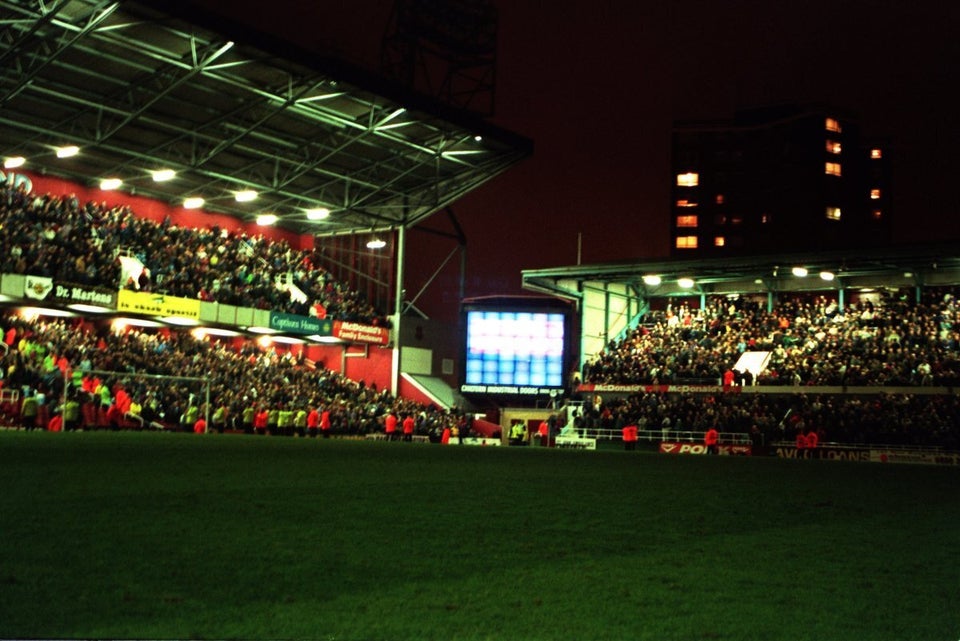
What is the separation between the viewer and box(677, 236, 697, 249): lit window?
386ft

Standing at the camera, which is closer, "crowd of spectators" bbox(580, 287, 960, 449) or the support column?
"crowd of spectators" bbox(580, 287, 960, 449)

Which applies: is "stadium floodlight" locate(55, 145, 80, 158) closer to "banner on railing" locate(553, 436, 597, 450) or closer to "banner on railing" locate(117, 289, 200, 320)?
"banner on railing" locate(117, 289, 200, 320)

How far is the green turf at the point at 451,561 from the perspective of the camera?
4406mm

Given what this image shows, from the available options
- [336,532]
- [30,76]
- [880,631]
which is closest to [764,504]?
[336,532]

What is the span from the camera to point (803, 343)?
1569 inches

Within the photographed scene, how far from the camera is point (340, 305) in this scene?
4838 centimetres

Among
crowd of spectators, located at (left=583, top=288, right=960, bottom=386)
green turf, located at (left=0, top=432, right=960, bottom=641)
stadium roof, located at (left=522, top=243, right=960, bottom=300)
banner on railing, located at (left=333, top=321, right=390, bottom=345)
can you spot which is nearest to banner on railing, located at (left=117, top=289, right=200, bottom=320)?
banner on railing, located at (left=333, top=321, right=390, bottom=345)

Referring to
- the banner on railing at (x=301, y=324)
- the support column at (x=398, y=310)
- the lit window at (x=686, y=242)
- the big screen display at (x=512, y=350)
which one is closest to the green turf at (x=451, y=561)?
the banner on railing at (x=301, y=324)

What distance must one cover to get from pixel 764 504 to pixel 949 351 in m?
27.8

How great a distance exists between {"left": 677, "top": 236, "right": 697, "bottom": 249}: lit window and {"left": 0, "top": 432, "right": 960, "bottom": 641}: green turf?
108 m

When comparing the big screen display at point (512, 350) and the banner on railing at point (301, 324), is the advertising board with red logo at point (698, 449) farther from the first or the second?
the banner on railing at point (301, 324)

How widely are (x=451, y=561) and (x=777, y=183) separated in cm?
10998

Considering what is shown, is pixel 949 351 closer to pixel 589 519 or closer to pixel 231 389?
pixel 231 389

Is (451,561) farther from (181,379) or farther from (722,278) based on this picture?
(722,278)
